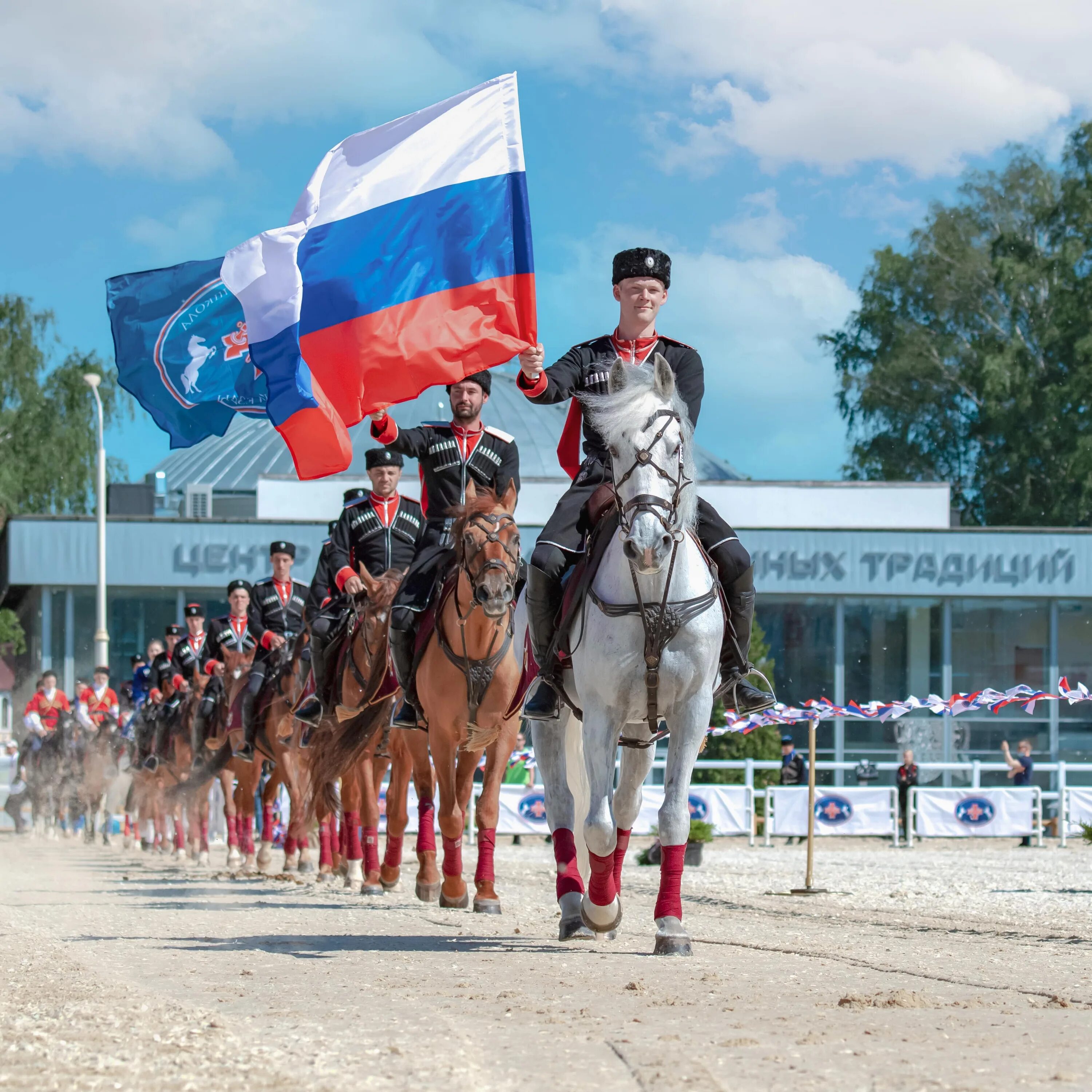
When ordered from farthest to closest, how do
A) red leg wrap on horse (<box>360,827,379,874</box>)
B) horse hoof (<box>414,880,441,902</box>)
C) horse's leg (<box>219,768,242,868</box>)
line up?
1. horse's leg (<box>219,768,242,868</box>)
2. red leg wrap on horse (<box>360,827,379,874</box>)
3. horse hoof (<box>414,880,441,902</box>)

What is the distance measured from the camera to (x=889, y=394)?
5800cm

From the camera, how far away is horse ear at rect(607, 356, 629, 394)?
321 inches

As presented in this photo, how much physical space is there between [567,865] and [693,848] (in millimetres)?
12505

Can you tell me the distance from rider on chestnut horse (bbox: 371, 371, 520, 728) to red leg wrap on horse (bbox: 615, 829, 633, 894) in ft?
9.10

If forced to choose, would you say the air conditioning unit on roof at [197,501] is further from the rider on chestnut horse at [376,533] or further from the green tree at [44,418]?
the rider on chestnut horse at [376,533]

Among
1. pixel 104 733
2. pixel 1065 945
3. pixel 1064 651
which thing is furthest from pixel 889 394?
pixel 1065 945

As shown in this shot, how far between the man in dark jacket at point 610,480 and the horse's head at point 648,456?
0.22 metres

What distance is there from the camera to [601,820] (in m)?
8.12

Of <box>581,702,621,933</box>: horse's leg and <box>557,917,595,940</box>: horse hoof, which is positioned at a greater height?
<box>581,702,621,933</box>: horse's leg

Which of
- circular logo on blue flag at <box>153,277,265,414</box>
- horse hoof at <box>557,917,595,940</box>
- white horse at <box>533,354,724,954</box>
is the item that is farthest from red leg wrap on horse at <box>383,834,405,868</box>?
white horse at <box>533,354,724,954</box>

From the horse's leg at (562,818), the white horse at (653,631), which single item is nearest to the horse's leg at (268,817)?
the horse's leg at (562,818)

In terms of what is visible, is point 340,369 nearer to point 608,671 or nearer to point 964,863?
point 608,671

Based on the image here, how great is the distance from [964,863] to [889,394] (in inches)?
1493

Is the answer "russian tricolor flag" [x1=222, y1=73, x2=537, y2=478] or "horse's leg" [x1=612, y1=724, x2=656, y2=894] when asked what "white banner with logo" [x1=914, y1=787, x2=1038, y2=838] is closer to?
"russian tricolor flag" [x1=222, y1=73, x2=537, y2=478]
